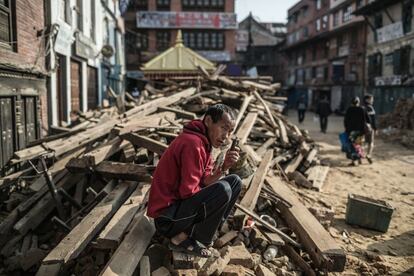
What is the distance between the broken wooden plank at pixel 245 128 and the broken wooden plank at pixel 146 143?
205 cm

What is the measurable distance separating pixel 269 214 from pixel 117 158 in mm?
2778

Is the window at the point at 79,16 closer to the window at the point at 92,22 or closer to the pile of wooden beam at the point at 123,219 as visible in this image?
the window at the point at 92,22

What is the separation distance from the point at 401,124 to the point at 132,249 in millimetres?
19376

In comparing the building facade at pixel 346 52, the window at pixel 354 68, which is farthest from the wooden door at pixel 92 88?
the window at pixel 354 68

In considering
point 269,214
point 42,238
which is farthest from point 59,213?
point 269,214

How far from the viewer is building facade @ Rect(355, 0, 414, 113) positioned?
23.9m

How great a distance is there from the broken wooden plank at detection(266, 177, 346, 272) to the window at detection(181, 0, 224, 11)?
106ft

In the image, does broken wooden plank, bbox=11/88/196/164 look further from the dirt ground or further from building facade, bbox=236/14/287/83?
building facade, bbox=236/14/287/83

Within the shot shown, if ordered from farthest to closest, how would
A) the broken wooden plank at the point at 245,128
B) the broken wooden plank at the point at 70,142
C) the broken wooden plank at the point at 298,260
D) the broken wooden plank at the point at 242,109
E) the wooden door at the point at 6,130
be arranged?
the broken wooden plank at the point at 242,109, the broken wooden plank at the point at 245,128, the wooden door at the point at 6,130, the broken wooden plank at the point at 70,142, the broken wooden plank at the point at 298,260

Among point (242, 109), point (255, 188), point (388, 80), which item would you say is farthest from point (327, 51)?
point (255, 188)

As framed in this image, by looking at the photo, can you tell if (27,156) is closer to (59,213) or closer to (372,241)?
(59,213)

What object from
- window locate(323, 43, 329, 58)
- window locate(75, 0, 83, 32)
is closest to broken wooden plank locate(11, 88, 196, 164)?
window locate(75, 0, 83, 32)

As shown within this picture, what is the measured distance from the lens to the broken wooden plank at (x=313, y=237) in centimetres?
431

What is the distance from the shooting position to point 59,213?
5570mm
